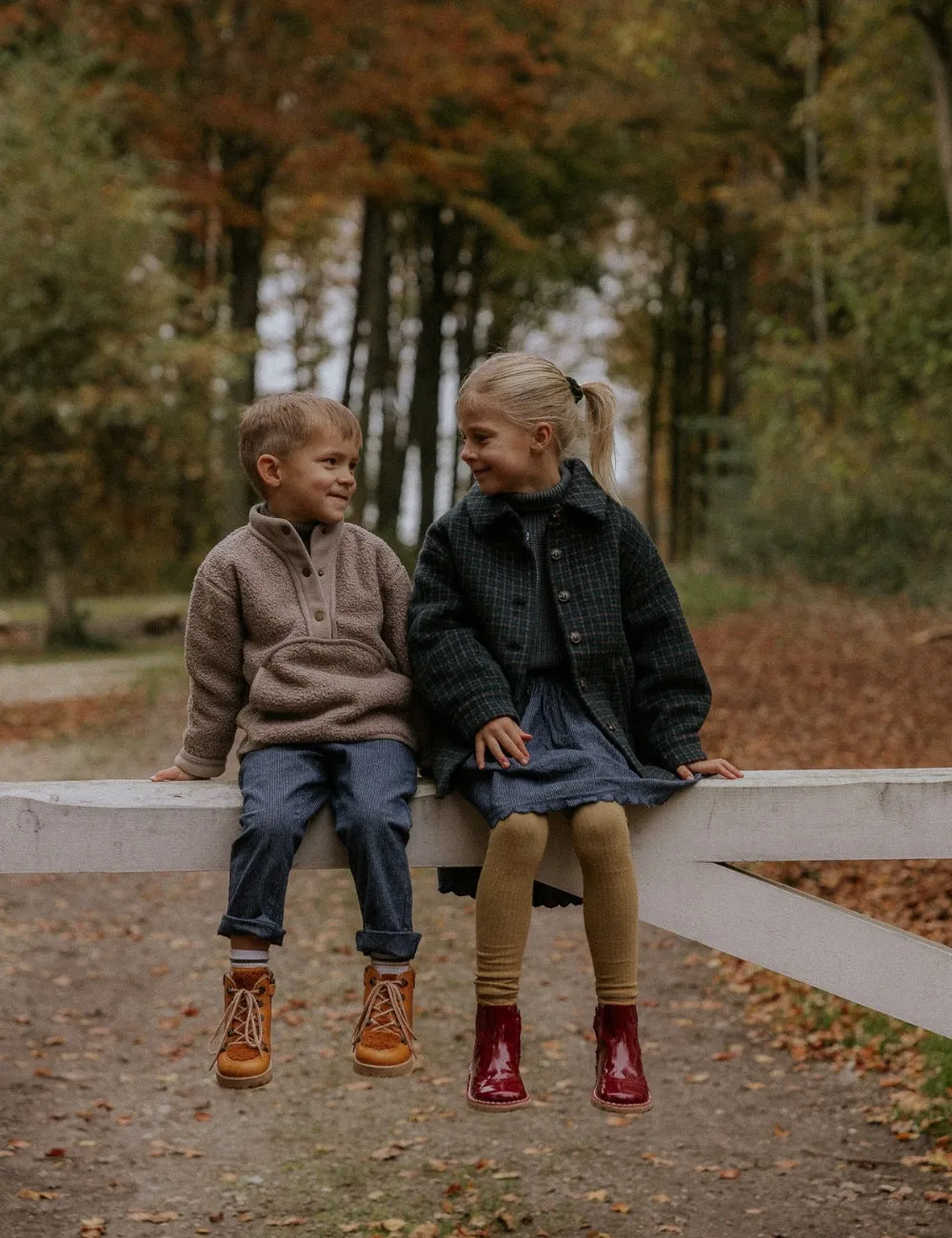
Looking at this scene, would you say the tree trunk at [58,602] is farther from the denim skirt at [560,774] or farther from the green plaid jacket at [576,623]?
the denim skirt at [560,774]

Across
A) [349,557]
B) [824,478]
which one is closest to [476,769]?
[349,557]

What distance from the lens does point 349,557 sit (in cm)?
309

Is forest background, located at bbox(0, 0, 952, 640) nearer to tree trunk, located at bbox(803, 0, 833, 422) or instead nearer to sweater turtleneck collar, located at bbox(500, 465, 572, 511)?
tree trunk, located at bbox(803, 0, 833, 422)

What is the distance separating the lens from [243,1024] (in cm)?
277

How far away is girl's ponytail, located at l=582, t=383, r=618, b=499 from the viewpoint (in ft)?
10.6

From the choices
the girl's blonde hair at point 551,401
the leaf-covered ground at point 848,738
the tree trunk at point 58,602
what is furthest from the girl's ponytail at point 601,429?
the tree trunk at point 58,602

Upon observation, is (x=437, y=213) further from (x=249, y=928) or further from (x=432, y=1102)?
(x=249, y=928)

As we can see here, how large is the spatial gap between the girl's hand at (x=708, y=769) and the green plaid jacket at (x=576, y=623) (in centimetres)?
2

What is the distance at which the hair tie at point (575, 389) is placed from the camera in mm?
3164

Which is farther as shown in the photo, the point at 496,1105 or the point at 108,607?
the point at 108,607

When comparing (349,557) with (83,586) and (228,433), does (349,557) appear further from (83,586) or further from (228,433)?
(83,586)

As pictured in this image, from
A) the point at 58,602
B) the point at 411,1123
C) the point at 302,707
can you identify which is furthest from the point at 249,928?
the point at 58,602

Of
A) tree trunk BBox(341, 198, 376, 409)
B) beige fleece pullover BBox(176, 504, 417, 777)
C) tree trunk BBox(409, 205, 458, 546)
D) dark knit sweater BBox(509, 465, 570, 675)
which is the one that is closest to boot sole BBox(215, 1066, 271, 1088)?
beige fleece pullover BBox(176, 504, 417, 777)

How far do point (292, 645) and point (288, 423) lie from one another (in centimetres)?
47
